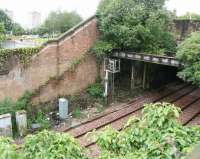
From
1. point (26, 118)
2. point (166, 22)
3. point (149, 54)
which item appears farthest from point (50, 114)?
point (166, 22)

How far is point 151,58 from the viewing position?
18.0 metres

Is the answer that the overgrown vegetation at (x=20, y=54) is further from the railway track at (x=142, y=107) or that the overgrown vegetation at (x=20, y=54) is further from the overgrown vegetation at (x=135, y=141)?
the overgrown vegetation at (x=135, y=141)

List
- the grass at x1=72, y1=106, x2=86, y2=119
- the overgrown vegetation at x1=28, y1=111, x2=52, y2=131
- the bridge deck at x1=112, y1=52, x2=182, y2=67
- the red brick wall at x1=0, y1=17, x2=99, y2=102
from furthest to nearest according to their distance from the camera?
the bridge deck at x1=112, y1=52, x2=182, y2=67 → the grass at x1=72, y1=106, x2=86, y2=119 → the red brick wall at x1=0, y1=17, x2=99, y2=102 → the overgrown vegetation at x1=28, y1=111, x2=52, y2=131

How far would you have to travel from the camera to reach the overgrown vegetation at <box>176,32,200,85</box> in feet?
49.4

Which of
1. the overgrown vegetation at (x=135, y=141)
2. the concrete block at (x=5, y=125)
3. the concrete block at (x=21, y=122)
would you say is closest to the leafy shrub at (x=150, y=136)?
the overgrown vegetation at (x=135, y=141)

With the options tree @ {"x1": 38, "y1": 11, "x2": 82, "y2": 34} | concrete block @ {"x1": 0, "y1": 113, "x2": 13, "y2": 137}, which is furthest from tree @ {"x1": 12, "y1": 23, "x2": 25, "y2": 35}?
concrete block @ {"x1": 0, "y1": 113, "x2": 13, "y2": 137}

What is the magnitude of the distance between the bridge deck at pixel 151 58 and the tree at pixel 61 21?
9693 millimetres

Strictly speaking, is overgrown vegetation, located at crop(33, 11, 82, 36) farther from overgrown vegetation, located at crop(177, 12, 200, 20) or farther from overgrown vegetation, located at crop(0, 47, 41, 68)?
overgrown vegetation, located at crop(0, 47, 41, 68)

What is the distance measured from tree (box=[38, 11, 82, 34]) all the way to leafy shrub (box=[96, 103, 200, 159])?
2400 centimetres

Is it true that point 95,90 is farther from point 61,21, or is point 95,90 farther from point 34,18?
point 34,18

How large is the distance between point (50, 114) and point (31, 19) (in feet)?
152

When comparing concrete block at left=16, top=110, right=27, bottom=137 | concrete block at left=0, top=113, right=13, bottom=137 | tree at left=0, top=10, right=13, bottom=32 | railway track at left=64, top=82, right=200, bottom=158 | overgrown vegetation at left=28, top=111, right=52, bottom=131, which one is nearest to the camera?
concrete block at left=0, top=113, right=13, bottom=137

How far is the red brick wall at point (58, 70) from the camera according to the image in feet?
53.1

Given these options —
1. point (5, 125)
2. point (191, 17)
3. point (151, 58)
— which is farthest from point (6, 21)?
point (5, 125)
